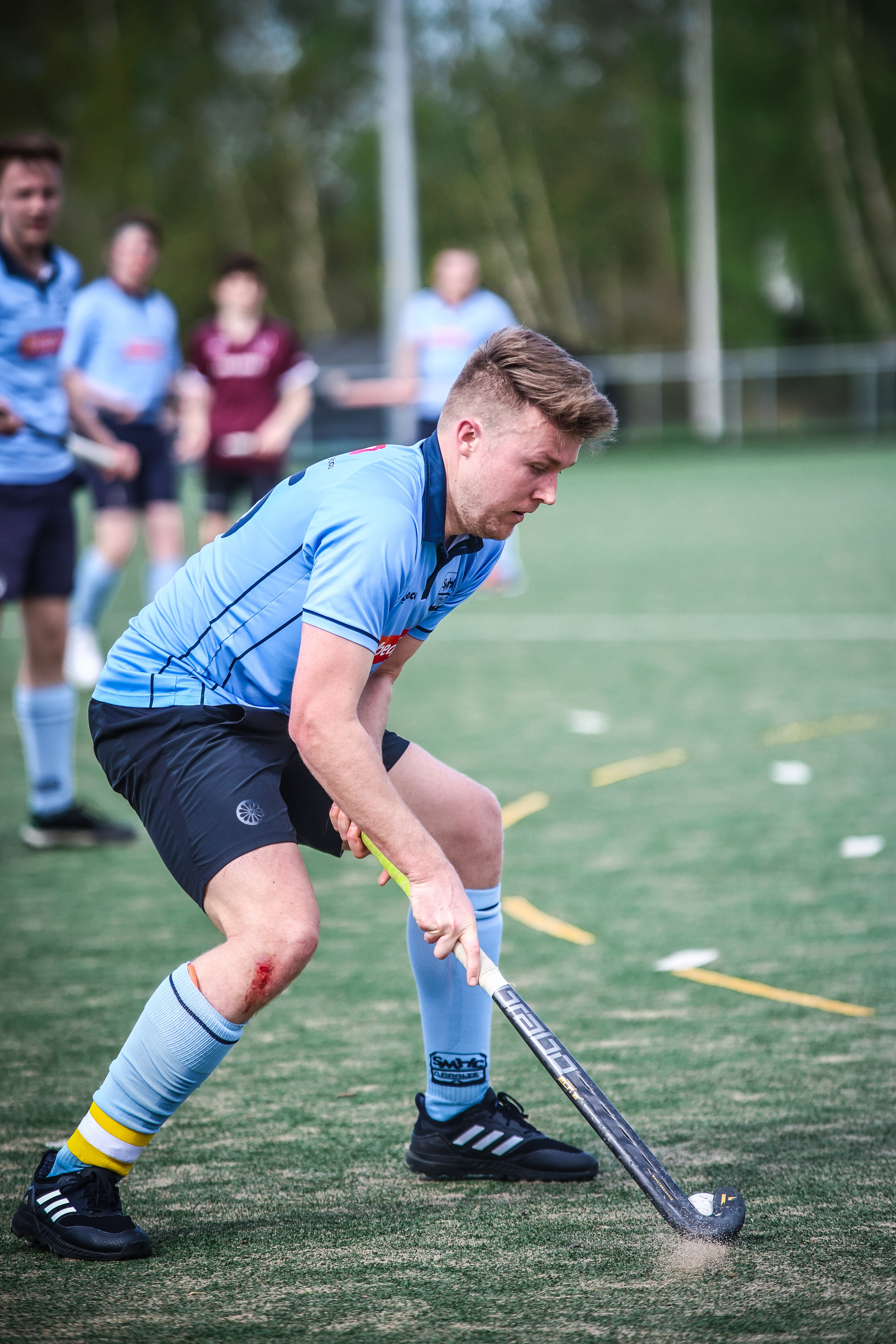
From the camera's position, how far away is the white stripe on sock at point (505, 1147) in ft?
9.59

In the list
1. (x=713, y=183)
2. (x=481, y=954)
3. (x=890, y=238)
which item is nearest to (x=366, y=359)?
(x=713, y=183)

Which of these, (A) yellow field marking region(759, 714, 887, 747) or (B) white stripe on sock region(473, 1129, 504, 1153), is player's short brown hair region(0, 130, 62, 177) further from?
(A) yellow field marking region(759, 714, 887, 747)

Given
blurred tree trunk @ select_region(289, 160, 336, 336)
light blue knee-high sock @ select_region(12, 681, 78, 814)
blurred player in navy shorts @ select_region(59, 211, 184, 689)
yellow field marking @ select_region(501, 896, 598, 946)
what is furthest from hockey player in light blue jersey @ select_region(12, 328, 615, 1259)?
blurred tree trunk @ select_region(289, 160, 336, 336)

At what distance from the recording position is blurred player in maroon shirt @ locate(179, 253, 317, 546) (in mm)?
8930

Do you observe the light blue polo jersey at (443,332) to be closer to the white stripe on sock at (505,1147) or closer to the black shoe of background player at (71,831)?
the black shoe of background player at (71,831)

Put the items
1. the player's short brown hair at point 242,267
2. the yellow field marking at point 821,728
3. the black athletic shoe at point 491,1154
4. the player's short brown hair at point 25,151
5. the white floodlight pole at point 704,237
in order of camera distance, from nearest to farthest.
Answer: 1. the black athletic shoe at point 491,1154
2. the player's short brown hair at point 25,151
3. the yellow field marking at point 821,728
4. the player's short brown hair at point 242,267
5. the white floodlight pole at point 704,237

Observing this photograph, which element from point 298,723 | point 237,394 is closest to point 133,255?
point 237,394

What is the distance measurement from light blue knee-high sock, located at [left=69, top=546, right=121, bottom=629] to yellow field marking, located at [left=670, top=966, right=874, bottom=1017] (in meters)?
4.60

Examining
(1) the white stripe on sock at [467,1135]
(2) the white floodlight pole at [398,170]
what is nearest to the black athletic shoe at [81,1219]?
(1) the white stripe on sock at [467,1135]

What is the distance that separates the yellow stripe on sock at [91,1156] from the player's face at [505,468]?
4.04 ft

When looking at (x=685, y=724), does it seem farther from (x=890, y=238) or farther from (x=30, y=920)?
(x=890, y=238)

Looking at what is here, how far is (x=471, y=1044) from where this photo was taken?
117 inches

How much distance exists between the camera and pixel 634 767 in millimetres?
6152

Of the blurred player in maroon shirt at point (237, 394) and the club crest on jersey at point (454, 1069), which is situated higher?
the blurred player in maroon shirt at point (237, 394)
